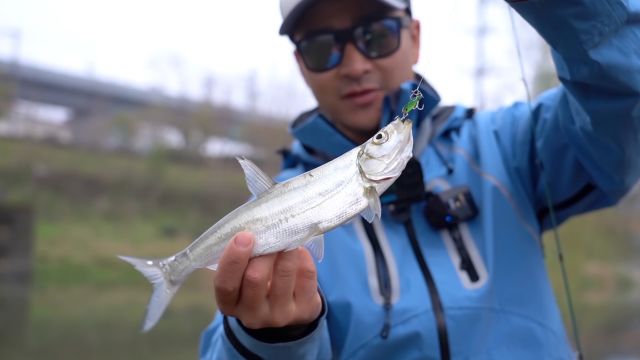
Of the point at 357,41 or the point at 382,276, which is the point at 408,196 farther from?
the point at 357,41

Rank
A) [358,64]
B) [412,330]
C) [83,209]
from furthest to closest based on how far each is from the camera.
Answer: [83,209] → [358,64] → [412,330]

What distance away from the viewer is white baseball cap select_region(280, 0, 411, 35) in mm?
2457

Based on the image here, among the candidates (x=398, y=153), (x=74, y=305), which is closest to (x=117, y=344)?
(x=74, y=305)

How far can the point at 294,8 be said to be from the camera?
2469 millimetres

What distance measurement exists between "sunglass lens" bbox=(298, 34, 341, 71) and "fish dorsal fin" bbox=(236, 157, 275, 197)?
0.83m

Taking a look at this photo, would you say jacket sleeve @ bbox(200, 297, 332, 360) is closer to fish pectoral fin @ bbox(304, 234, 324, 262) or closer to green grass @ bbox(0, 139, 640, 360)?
fish pectoral fin @ bbox(304, 234, 324, 262)

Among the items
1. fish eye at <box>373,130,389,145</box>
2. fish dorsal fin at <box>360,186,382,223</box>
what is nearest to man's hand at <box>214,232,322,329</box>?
fish dorsal fin at <box>360,186,382,223</box>

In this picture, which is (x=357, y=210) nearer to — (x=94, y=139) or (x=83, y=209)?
(x=83, y=209)

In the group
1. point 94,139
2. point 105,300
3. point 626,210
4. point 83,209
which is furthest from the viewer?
point 94,139

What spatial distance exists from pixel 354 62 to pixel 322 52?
0.13 meters

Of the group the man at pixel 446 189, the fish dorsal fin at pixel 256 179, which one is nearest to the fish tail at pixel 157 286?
the man at pixel 446 189

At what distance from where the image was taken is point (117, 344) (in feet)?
40.7

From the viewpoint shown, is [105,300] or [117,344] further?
[105,300]

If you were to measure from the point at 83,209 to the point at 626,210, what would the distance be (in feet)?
65.8
